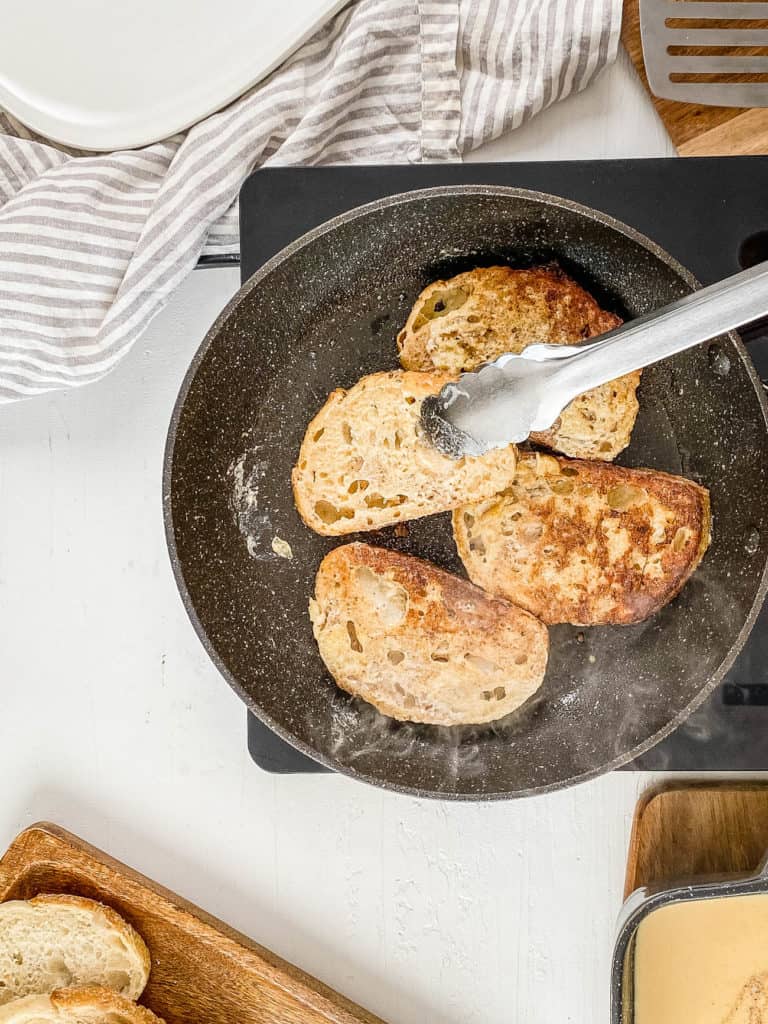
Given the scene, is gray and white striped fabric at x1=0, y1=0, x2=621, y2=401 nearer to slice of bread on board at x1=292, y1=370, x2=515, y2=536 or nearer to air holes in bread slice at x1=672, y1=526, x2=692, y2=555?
slice of bread on board at x1=292, y1=370, x2=515, y2=536

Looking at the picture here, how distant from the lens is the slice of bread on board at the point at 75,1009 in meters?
0.82

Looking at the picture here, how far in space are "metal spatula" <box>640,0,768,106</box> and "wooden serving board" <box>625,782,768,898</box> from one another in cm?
61

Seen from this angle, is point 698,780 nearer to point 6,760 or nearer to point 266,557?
point 266,557

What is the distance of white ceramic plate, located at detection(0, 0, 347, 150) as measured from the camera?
76cm

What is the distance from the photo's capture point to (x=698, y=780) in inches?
33.5

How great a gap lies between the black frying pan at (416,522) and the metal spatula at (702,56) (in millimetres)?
200

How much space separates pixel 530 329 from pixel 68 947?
70 centimetres

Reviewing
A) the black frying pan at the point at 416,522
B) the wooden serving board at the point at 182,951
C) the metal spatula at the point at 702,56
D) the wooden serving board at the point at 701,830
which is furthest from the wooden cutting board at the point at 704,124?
the wooden serving board at the point at 182,951

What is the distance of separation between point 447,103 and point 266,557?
421 mm

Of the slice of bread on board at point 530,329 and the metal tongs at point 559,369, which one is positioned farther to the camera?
the slice of bread on board at point 530,329

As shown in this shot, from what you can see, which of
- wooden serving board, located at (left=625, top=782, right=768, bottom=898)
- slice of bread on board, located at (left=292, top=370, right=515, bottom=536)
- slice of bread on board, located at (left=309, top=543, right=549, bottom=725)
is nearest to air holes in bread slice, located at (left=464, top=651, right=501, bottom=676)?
slice of bread on board, located at (left=309, top=543, right=549, bottom=725)

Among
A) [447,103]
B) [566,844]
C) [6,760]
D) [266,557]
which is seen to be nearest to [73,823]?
[6,760]

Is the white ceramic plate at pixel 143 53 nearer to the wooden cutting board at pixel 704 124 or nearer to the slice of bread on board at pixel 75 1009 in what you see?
the wooden cutting board at pixel 704 124

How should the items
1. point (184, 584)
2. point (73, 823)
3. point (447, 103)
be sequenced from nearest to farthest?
point (184, 584)
point (447, 103)
point (73, 823)
